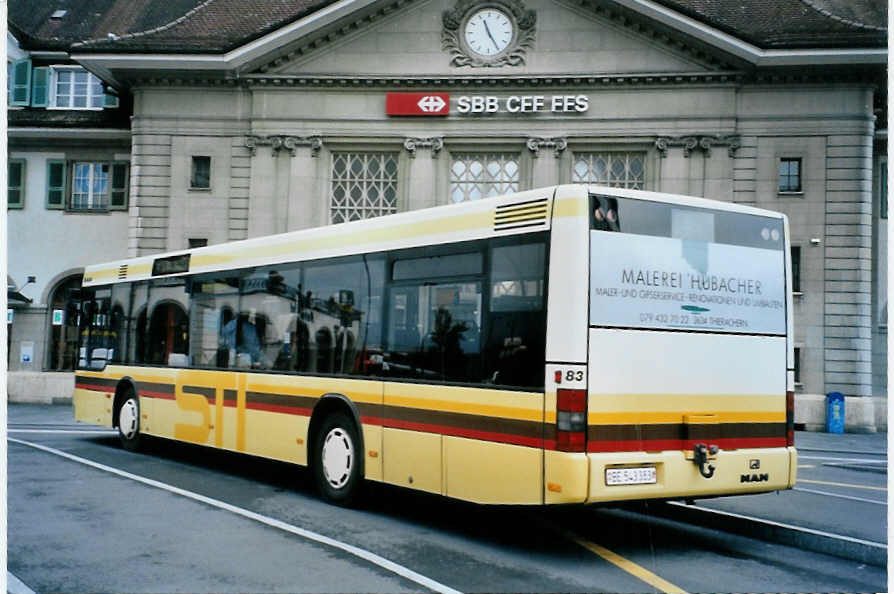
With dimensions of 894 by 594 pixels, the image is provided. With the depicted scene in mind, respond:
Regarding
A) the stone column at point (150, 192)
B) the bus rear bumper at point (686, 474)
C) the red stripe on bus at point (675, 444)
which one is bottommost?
the bus rear bumper at point (686, 474)

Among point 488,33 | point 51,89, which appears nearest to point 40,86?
point 51,89

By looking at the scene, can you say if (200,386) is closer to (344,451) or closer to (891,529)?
(344,451)

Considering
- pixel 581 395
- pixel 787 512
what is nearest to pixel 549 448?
pixel 581 395

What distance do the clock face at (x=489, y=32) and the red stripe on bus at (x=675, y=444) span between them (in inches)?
871

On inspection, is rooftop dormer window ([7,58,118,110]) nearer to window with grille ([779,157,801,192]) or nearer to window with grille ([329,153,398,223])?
window with grille ([329,153,398,223])

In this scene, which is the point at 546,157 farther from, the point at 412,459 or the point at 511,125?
the point at 412,459

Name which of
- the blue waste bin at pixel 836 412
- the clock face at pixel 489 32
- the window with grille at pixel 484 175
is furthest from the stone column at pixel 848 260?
the clock face at pixel 489 32

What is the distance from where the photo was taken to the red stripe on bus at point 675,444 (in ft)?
26.5

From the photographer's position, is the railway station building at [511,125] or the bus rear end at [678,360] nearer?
the bus rear end at [678,360]

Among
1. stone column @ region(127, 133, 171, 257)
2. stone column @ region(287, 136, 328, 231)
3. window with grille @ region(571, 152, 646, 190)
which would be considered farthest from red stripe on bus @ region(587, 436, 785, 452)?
stone column @ region(127, 133, 171, 257)

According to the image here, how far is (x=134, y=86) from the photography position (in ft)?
100

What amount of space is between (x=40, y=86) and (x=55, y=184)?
11.0 ft

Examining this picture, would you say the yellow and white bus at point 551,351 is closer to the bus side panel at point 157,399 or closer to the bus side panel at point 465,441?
the bus side panel at point 465,441

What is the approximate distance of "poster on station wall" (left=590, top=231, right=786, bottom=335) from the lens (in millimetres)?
8266
